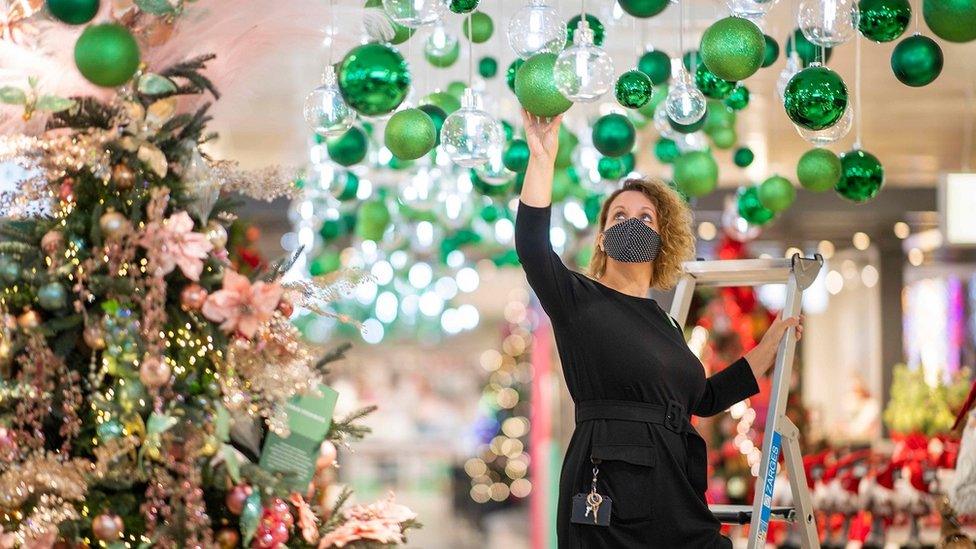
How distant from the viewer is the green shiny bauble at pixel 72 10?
91.8 inches

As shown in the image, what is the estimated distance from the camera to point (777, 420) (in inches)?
129

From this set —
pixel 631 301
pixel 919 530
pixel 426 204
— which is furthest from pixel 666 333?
pixel 919 530

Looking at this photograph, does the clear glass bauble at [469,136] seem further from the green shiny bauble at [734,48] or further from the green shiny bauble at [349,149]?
the green shiny bauble at [349,149]

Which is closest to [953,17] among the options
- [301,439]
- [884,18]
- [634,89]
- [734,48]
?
[884,18]

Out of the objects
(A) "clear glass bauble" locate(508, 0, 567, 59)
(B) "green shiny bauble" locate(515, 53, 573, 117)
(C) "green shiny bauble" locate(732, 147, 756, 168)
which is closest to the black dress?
(B) "green shiny bauble" locate(515, 53, 573, 117)

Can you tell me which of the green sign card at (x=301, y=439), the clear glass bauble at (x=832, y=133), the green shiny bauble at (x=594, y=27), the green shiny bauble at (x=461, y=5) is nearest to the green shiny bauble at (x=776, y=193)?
the green shiny bauble at (x=594, y=27)

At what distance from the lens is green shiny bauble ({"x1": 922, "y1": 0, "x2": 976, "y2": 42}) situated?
2537 mm

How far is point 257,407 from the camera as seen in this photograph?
2.42 meters

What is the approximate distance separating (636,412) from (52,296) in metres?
1.30

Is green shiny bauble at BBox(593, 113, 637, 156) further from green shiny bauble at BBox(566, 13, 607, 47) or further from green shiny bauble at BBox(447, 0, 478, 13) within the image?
green shiny bauble at BBox(447, 0, 478, 13)

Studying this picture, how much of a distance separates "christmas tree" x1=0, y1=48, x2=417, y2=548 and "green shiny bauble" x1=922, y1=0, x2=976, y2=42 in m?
1.44

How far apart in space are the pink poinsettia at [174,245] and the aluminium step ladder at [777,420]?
1507 millimetres

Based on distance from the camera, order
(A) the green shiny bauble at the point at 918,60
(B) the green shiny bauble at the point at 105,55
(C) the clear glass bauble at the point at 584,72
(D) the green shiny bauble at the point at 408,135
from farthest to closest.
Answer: (D) the green shiny bauble at the point at 408,135, (A) the green shiny bauble at the point at 918,60, (C) the clear glass bauble at the point at 584,72, (B) the green shiny bauble at the point at 105,55

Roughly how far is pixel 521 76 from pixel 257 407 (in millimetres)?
867
